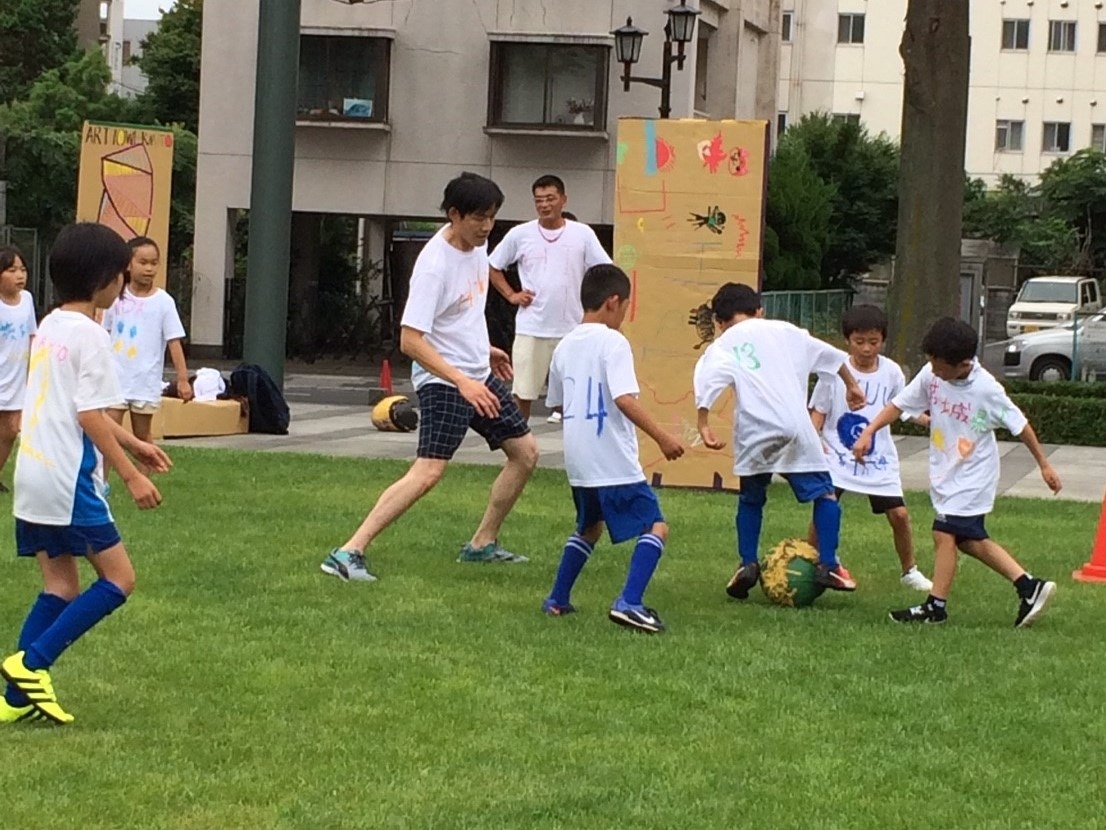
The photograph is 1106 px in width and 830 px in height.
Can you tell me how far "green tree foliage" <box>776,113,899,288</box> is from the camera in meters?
44.4

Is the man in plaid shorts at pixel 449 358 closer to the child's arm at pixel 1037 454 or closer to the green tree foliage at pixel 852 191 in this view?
the child's arm at pixel 1037 454

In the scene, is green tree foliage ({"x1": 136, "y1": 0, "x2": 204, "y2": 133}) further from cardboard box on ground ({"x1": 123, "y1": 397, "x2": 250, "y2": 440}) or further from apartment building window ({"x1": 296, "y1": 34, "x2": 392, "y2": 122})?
cardboard box on ground ({"x1": 123, "y1": 397, "x2": 250, "y2": 440})

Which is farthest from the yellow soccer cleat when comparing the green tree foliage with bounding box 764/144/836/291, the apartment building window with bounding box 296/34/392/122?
the green tree foliage with bounding box 764/144/836/291

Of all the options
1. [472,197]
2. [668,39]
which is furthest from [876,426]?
[668,39]

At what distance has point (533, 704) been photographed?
631 cm

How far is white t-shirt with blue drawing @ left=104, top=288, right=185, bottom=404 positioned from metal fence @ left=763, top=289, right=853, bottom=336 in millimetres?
17447

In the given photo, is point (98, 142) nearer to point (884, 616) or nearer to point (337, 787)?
point (884, 616)

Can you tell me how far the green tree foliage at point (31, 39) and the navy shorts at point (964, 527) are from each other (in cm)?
5794

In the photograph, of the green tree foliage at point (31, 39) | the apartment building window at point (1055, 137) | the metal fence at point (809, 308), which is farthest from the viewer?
the apartment building window at point (1055, 137)

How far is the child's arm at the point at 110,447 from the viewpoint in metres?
5.72

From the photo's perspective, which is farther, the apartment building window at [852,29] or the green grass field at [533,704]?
the apartment building window at [852,29]

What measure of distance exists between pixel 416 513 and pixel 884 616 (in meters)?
3.97

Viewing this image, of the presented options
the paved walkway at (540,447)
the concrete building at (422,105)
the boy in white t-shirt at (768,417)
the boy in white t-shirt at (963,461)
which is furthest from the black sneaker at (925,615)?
the concrete building at (422,105)

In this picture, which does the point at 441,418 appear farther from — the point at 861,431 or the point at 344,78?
the point at 344,78
